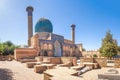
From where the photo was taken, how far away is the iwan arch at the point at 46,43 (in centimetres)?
3094

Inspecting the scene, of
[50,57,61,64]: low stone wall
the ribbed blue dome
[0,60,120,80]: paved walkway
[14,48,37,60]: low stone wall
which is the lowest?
[0,60,120,80]: paved walkway

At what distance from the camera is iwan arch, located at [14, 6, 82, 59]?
30.9 metres

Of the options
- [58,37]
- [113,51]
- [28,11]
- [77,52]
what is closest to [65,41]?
[58,37]

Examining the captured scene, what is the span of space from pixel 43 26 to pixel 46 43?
7025 millimetres

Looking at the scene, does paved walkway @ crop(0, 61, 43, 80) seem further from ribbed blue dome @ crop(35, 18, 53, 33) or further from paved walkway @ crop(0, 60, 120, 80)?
ribbed blue dome @ crop(35, 18, 53, 33)

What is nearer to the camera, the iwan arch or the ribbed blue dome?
the iwan arch

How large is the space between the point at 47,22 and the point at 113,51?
20121 millimetres

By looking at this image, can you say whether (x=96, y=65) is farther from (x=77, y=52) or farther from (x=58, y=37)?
(x=77, y=52)

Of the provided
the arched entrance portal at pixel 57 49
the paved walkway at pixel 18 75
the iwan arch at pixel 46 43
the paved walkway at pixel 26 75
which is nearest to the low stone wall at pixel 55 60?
the paved walkway at pixel 18 75

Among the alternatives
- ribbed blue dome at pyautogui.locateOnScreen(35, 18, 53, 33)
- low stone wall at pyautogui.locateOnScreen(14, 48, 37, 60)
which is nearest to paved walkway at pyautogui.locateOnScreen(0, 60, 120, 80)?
low stone wall at pyautogui.locateOnScreen(14, 48, 37, 60)

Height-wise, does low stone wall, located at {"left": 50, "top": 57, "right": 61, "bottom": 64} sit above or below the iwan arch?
below

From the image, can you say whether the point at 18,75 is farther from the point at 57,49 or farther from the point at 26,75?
the point at 57,49

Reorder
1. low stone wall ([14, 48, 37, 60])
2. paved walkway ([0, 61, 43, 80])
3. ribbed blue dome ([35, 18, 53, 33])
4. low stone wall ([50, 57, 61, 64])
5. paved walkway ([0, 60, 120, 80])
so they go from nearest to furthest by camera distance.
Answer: paved walkway ([0, 60, 120, 80])
paved walkway ([0, 61, 43, 80])
low stone wall ([50, 57, 61, 64])
low stone wall ([14, 48, 37, 60])
ribbed blue dome ([35, 18, 53, 33])

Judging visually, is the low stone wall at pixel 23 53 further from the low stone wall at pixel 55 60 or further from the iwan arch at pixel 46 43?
the low stone wall at pixel 55 60
